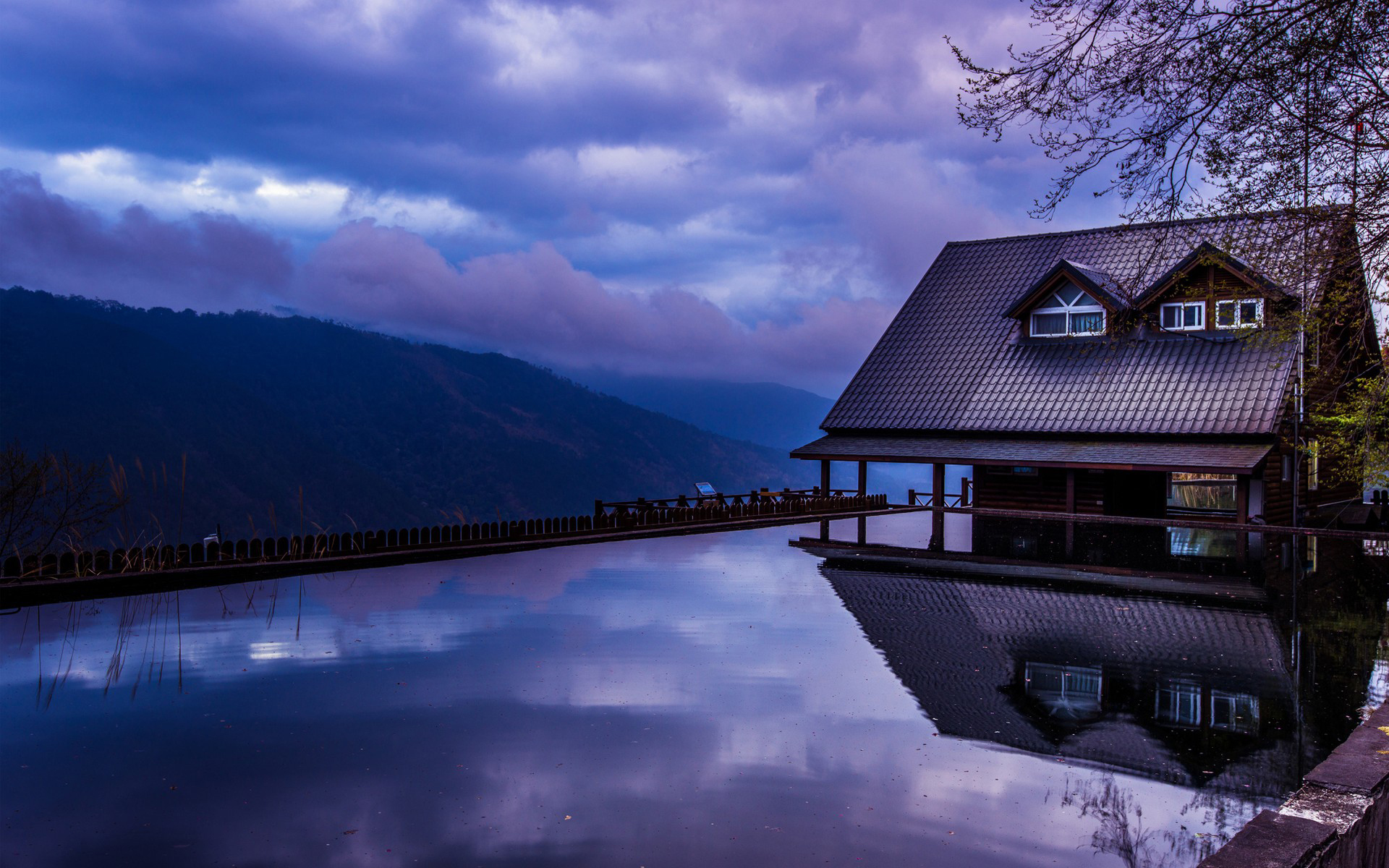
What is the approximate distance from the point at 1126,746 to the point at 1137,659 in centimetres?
316

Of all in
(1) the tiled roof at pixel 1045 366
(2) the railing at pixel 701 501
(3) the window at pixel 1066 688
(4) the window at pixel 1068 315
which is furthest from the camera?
(4) the window at pixel 1068 315

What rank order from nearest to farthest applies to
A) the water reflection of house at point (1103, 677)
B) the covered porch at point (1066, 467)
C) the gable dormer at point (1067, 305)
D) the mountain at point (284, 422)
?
the water reflection of house at point (1103, 677) → the covered porch at point (1066, 467) → the gable dormer at point (1067, 305) → the mountain at point (284, 422)

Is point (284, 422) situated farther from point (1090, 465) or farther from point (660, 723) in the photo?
point (660, 723)

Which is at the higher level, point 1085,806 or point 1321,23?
point 1321,23

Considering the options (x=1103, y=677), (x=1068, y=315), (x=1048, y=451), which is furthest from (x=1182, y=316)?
(x=1103, y=677)

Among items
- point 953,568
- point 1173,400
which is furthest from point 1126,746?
point 1173,400

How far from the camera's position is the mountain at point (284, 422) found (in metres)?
120

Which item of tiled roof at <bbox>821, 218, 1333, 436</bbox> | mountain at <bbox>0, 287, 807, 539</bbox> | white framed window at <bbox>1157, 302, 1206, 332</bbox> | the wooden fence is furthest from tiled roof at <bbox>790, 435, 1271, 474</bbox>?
mountain at <bbox>0, 287, 807, 539</bbox>

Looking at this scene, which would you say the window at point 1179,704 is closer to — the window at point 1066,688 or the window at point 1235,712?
the window at point 1235,712

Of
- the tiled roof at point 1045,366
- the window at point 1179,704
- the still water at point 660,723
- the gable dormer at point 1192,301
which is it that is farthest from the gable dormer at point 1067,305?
the window at point 1179,704

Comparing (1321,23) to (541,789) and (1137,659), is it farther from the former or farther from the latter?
(541,789)

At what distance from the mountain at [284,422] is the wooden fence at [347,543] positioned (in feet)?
267

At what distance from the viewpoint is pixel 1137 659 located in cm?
1038

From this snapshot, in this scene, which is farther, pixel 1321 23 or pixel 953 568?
pixel 953 568
